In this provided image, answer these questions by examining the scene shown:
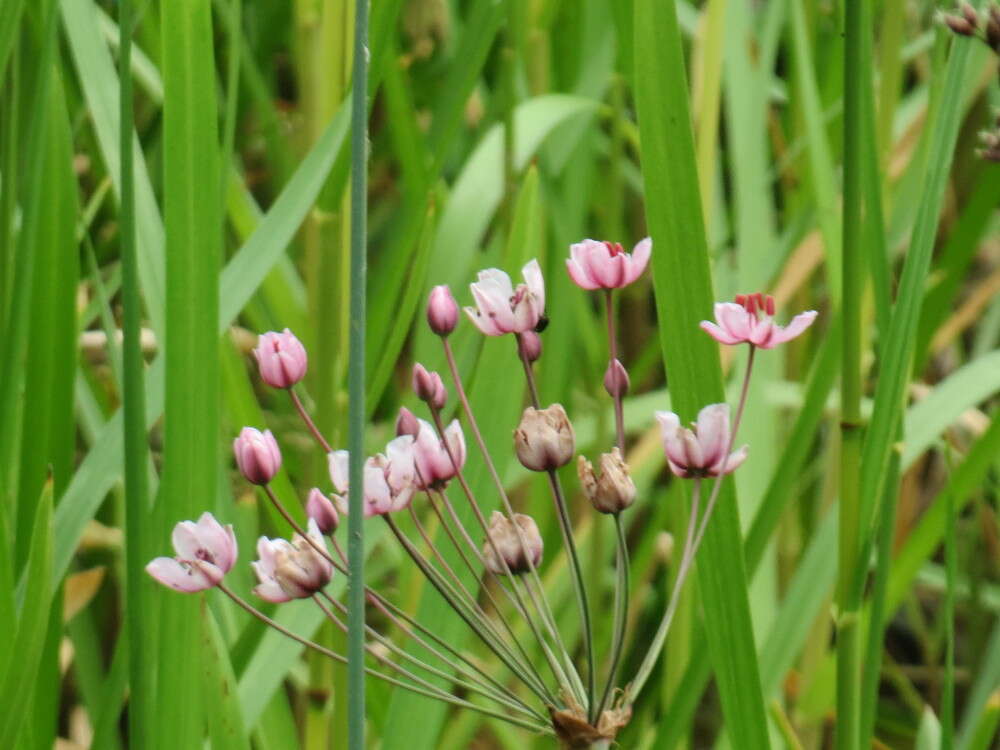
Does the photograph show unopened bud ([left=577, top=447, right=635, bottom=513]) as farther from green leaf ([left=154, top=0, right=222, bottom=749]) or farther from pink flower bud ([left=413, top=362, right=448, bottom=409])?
green leaf ([left=154, top=0, right=222, bottom=749])

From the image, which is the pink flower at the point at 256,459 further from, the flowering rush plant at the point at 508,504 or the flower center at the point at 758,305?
the flower center at the point at 758,305

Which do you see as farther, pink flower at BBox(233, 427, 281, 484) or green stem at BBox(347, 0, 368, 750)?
pink flower at BBox(233, 427, 281, 484)

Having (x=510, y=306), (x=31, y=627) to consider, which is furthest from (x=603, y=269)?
(x=31, y=627)

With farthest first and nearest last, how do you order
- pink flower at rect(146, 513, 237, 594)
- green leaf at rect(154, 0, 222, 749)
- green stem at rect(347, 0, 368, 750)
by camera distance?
green leaf at rect(154, 0, 222, 749) → pink flower at rect(146, 513, 237, 594) → green stem at rect(347, 0, 368, 750)

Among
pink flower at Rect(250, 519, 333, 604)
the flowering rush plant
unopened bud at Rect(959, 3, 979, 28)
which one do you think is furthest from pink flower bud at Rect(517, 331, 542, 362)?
unopened bud at Rect(959, 3, 979, 28)

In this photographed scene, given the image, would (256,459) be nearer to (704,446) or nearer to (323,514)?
(323,514)
